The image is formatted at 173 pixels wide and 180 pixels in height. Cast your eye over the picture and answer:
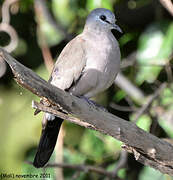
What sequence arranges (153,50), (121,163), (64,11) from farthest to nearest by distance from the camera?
(64,11) → (153,50) → (121,163)

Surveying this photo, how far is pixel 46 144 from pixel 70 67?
0.62 metres

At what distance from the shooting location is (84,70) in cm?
353

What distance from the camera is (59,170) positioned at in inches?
172

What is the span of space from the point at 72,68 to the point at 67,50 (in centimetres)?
18

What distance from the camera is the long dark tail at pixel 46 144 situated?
12.2 ft

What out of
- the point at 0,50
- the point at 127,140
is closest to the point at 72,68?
the point at 127,140

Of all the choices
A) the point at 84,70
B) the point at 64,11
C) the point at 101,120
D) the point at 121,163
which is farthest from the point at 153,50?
the point at 101,120

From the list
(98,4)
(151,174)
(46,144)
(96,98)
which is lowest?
(151,174)

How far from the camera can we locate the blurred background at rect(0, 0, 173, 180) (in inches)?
173

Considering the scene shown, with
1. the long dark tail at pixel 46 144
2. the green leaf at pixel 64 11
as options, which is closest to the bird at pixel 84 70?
the long dark tail at pixel 46 144

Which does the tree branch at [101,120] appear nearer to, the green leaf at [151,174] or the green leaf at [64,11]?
the green leaf at [151,174]

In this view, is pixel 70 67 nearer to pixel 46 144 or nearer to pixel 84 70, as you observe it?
pixel 84 70

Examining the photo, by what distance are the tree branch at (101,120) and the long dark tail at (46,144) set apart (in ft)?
2.84

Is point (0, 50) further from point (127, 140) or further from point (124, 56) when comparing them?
point (124, 56)
